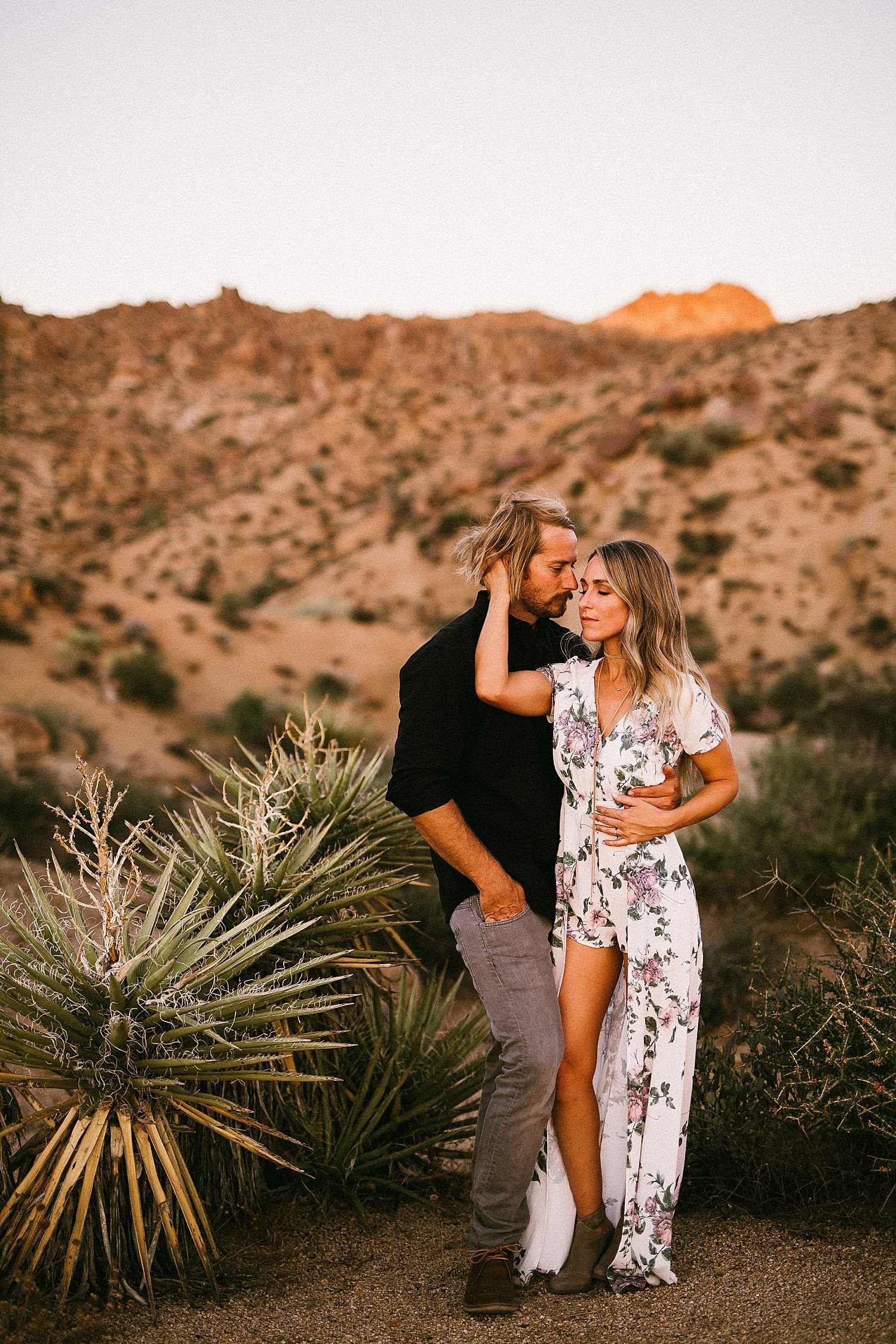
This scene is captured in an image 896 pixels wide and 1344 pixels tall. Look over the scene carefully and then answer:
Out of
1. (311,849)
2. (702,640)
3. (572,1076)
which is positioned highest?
(311,849)

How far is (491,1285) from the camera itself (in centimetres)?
289

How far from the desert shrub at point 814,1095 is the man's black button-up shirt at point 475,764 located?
3.48ft

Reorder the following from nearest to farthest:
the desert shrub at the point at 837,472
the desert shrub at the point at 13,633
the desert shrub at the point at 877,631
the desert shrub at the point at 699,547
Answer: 1. the desert shrub at the point at 13,633
2. the desert shrub at the point at 877,631
3. the desert shrub at the point at 699,547
4. the desert shrub at the point at 837,472

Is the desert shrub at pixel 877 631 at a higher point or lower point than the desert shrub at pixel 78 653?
higher

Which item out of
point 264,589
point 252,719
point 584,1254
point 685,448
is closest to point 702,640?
point 685,448

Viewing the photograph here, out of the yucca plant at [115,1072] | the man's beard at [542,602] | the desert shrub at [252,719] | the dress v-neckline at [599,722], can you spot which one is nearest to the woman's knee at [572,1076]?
the yucca plant at [115,1072]

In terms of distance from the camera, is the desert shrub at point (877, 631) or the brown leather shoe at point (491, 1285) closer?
the brown leather shoe at point (491, 1285)

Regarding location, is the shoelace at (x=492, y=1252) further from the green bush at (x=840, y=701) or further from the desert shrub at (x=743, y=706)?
the desert shrub at (x=743, y=706)

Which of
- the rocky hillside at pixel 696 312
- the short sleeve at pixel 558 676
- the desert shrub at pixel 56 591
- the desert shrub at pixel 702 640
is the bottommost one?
the desert shrub at pixel 702 640

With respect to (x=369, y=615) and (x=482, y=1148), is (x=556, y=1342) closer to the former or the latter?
(x=482, y=1148)

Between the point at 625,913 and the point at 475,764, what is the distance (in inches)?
26.0

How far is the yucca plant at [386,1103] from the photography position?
354cm

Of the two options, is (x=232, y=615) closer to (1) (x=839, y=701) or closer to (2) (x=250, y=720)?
(2) (x=250, y=720)

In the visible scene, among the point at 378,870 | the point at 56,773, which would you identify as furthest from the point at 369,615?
the point at 378,870
